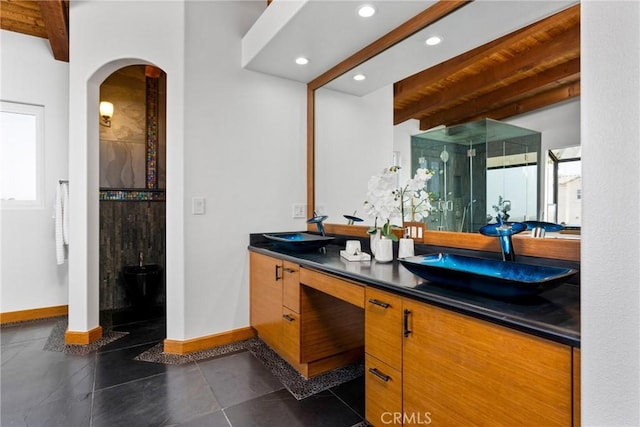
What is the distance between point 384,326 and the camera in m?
1.43

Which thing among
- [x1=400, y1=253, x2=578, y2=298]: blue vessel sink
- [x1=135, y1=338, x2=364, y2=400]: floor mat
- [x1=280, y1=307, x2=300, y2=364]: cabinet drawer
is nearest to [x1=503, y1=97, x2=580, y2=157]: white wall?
[x1=400, y1=253, x2=578, y2=298]: blue vessel sink

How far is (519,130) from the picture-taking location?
161 cm

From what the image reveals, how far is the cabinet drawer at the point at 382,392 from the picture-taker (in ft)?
4.54

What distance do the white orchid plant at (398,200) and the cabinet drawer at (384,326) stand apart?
52cm

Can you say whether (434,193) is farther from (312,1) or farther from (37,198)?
(37,198)

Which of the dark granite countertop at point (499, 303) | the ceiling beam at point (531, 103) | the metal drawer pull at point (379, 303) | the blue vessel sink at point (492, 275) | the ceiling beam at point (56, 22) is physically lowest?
the metal drawer pull at point (379, 303)

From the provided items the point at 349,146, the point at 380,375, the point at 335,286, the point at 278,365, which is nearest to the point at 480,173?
the point at 335,286

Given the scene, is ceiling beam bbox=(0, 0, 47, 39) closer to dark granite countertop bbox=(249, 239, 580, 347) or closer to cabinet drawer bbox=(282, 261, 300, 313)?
cabinet drawer bbox=(282, 261, 300, 313)

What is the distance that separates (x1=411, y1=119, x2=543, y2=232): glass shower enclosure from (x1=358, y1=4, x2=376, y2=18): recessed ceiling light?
0.76 meters

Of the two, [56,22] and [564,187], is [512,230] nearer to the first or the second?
[564,187]

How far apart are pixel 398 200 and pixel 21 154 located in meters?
3.69

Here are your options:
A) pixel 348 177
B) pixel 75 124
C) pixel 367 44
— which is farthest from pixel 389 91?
pixel 75 124

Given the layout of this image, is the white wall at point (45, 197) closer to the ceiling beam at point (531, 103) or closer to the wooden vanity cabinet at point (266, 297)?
the wooden vanity cabinet at point (266, 297)

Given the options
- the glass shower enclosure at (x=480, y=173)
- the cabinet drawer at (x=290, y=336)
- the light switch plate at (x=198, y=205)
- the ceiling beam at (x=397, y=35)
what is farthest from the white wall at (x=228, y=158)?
the glass shower enclosure at (x=480, y=173)
